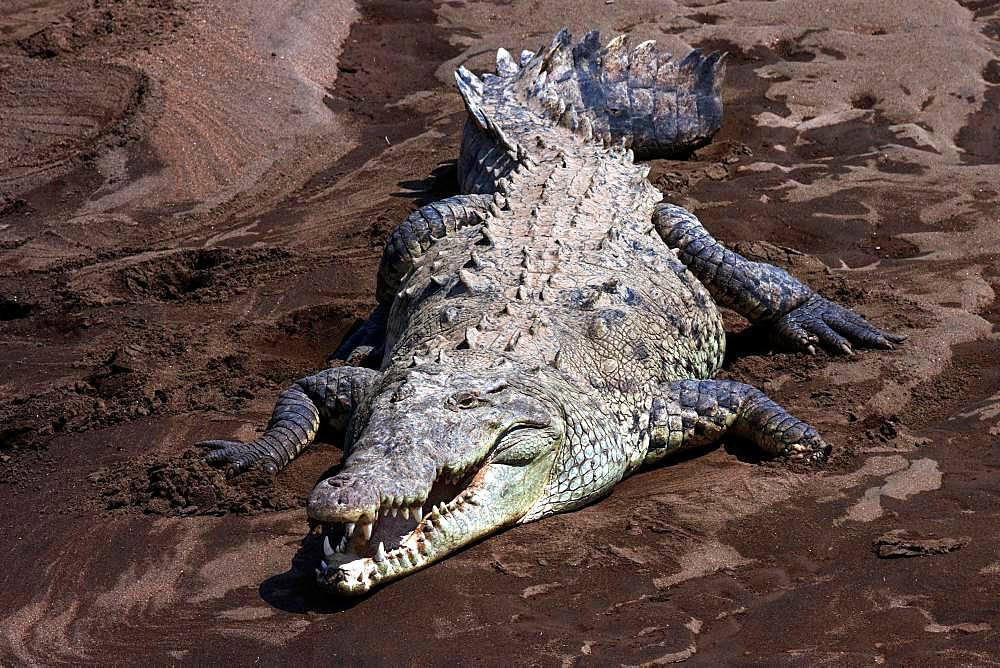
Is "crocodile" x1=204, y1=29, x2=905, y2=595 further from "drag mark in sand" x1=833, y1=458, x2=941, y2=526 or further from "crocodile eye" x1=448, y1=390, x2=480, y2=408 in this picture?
"drag mark in sand" x1=833, y1=458, x2=941, y2=526

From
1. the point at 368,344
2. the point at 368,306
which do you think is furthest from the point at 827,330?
the point at 368,306

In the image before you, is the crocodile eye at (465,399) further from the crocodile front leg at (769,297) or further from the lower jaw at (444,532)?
the crocodile front leg at (769,297)

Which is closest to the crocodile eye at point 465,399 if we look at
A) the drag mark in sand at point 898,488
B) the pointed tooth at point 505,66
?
the drag mark in sand at point 898,488

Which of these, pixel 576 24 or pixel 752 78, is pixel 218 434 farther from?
pixel 576 24

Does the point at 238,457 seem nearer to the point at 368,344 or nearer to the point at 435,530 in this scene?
the point at 435,530

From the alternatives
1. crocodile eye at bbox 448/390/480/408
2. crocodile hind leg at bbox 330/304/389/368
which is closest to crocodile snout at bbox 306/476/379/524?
crocodile eye at bbox 448/390/480/408

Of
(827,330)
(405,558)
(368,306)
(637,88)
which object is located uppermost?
(637,88)

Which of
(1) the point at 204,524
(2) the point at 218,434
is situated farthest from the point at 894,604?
(2) the point at 218,434
